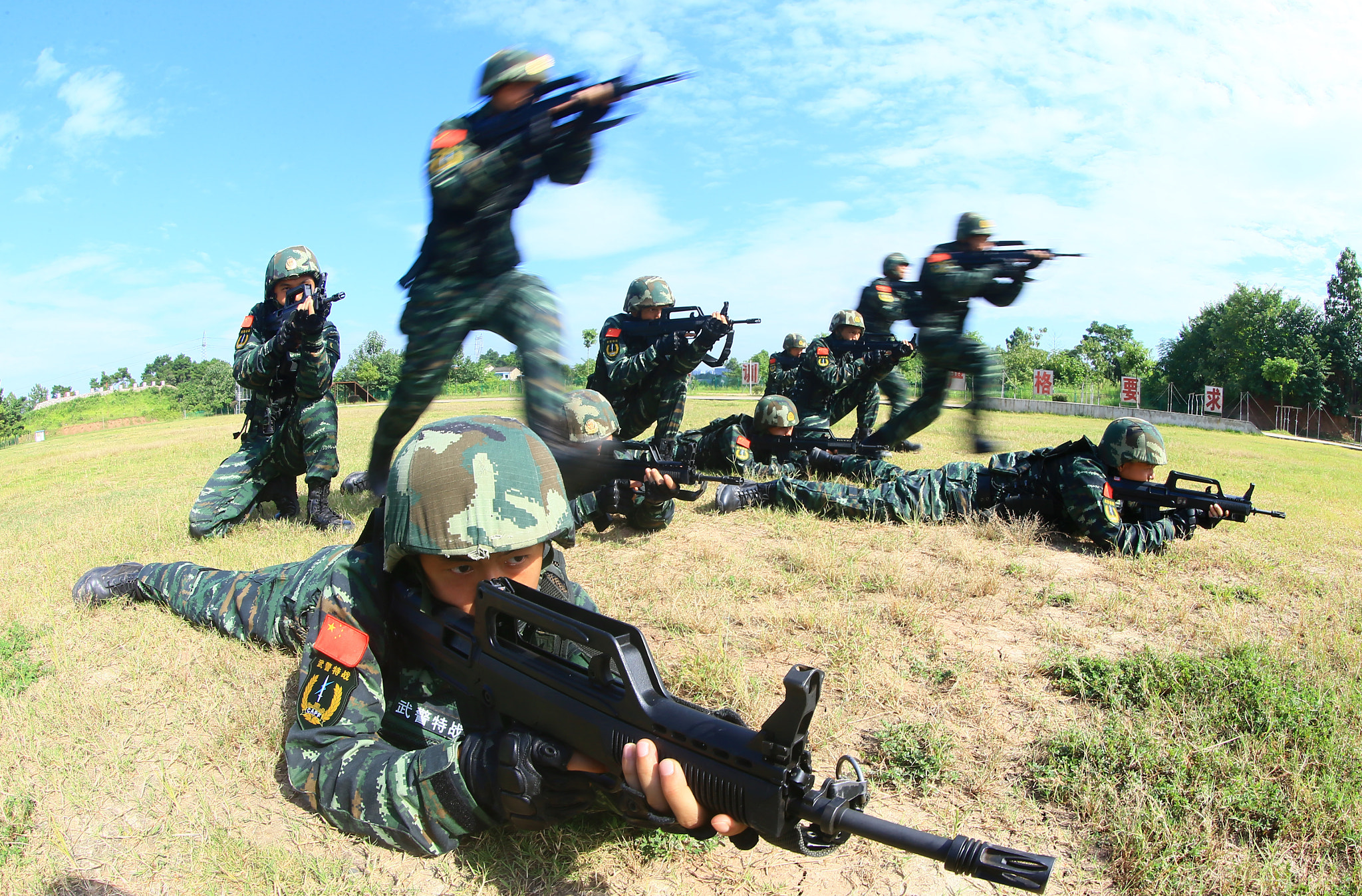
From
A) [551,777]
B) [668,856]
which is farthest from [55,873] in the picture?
[668,856]

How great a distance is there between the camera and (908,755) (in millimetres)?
3133

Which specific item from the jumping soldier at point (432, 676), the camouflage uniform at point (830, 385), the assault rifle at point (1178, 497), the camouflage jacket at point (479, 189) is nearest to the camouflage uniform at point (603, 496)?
the camouflage jacket at point (479, 189)

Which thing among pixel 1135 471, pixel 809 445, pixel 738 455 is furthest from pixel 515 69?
pixel 809 445

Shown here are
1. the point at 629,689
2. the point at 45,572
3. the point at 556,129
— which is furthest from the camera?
the point at 45,572

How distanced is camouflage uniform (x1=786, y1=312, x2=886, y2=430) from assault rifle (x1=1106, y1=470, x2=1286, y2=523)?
4719 mm

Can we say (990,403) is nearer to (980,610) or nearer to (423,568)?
(980,610)

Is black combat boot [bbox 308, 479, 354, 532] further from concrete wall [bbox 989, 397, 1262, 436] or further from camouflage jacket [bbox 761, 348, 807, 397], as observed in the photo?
concrete wall [bbox 989, 397, 1262, 436]

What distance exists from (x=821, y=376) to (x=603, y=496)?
5423 millimetres

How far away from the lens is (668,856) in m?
2.62

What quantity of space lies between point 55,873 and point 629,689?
2.11 meters

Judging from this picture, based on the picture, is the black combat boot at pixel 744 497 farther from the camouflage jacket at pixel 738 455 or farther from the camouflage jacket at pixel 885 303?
the camouflage jacket at pixel 885 303

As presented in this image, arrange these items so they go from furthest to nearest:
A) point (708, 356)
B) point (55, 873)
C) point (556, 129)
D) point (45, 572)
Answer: point (708, 356) → point (45, 572) → point (556, 129) → point (55, 873)

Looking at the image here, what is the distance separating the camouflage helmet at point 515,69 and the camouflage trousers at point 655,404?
5163mm

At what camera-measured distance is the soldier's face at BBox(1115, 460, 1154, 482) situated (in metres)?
6.31
